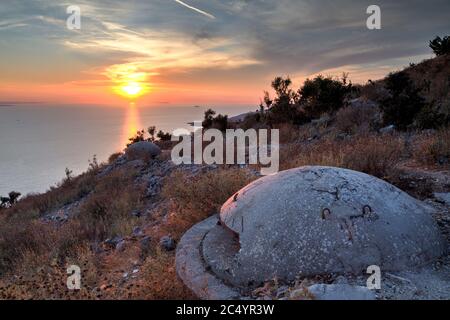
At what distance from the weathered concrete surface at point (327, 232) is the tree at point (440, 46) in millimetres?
19446

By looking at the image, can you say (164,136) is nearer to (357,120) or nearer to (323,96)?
(323,96)

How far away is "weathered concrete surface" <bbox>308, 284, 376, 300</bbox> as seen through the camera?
258cm

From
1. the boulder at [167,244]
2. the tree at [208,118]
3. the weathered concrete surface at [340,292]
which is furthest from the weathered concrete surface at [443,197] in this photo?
the tree at [208,118]

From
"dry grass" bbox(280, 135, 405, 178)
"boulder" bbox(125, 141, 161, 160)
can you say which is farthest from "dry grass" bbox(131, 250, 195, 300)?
"boulder" bbox(125, 141, 161, 160)

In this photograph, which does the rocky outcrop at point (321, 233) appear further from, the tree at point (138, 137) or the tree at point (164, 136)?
the tree at point (164, 136)

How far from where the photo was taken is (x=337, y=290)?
262 cm

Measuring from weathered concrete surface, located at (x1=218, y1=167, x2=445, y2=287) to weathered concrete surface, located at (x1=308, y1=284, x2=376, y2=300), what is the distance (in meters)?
0.38

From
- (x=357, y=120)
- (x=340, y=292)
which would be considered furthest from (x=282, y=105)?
(x=340, y=292)

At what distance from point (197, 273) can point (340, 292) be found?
1.46 meters

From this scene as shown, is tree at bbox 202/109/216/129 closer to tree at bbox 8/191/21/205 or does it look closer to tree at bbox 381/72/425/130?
tree at bbox 8/191/21/205

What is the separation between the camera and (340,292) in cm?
262
